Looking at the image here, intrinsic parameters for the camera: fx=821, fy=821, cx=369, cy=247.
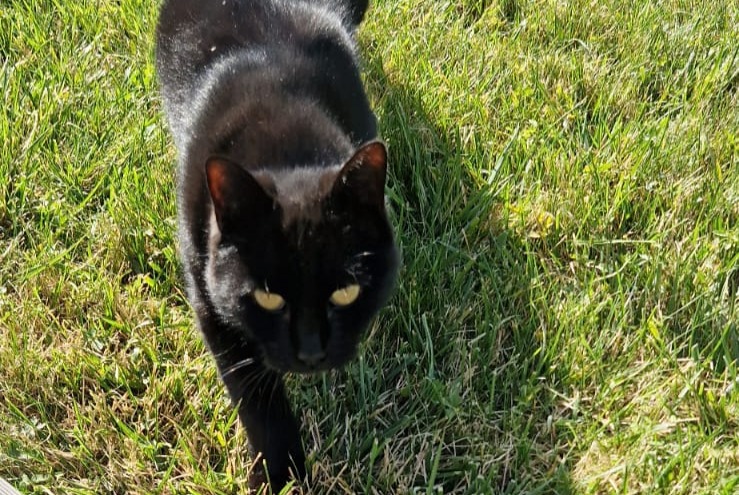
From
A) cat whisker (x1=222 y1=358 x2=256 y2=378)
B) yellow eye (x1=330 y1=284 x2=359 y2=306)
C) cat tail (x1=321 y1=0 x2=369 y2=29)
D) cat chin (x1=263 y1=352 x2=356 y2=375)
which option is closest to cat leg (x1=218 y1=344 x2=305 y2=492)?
cat whisker (x1=222 y1=358 x2=256 y2=378)

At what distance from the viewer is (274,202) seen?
1596mm

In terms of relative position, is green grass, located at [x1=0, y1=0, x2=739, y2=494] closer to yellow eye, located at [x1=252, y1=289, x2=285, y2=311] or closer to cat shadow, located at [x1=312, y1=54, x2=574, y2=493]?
cat shadow, located at [x1=312, y1=54, x2=574, y2=493]

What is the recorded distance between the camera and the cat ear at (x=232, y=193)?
1516mm

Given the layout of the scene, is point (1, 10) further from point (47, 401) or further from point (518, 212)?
point (518, 212)

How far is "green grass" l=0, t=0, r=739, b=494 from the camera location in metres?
1.82

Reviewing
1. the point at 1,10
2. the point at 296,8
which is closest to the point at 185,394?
the point at 296,8

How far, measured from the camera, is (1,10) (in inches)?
112

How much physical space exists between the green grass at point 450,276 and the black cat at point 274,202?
209 mm

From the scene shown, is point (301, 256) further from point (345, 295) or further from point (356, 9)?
point (356, 9)

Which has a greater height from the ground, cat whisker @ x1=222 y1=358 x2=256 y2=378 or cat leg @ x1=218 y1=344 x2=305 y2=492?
cat whisker @ x1=222 y1=358 x2=256 y2=378

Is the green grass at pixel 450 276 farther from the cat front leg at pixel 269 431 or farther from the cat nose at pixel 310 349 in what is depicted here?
the cat nose at pixel 310 349

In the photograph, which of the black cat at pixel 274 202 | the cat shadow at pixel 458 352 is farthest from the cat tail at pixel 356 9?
the cat shadow at pixel 458 352

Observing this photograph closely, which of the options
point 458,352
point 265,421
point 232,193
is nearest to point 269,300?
point 232,193

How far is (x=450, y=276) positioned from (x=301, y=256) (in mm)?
669
